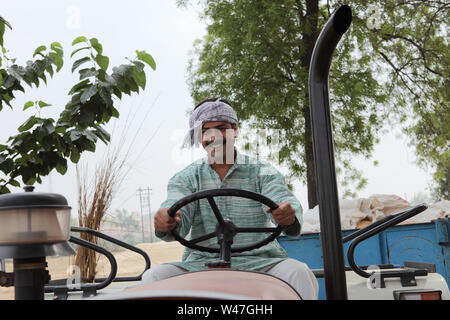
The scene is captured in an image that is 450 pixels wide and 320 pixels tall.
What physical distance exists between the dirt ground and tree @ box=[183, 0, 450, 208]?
278 cm

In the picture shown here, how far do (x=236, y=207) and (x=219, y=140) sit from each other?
0.26 meters

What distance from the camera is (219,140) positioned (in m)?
1.78

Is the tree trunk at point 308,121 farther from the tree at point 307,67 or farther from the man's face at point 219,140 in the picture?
the man's face at point 219,140

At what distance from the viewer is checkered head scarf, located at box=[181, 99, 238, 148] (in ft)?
5.71

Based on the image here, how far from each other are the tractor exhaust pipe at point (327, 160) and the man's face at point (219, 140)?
37.7 inches

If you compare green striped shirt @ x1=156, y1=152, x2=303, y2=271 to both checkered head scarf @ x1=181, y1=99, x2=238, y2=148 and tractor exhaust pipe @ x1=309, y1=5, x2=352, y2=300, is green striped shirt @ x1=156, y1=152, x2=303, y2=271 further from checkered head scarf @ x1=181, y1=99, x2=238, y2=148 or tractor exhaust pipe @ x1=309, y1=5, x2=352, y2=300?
tractor exhaust pipe @ x1=309, y1=5, x2=352, y2=300

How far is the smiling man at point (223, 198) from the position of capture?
1.59m

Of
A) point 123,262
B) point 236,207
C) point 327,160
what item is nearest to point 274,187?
point 236,207

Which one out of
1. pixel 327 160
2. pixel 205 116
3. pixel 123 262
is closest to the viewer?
pixel 327 160

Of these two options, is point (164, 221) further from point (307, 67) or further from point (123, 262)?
point (123, 262)

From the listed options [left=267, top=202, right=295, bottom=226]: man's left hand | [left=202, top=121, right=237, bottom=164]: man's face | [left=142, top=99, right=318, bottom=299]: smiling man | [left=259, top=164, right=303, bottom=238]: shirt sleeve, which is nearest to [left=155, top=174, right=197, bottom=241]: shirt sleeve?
[left=142, top=99, right=318, bottom=299]: smiling man

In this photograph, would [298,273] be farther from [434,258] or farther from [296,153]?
[296,153]

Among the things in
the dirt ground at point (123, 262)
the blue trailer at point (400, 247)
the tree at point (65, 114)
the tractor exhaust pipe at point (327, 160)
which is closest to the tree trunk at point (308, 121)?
the dirt ground at point (123, 262)

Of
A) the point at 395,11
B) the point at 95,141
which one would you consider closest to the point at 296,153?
the point at 395,11
